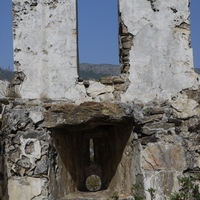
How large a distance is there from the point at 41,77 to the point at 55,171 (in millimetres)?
1189

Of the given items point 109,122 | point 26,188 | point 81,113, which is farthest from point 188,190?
point 26,188

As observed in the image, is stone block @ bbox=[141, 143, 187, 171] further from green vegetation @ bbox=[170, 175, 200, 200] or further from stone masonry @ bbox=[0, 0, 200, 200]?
green vegetation @ bbox=[170, 175, 200, 200]

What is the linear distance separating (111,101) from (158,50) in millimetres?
886

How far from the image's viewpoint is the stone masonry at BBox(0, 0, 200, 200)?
200 inches

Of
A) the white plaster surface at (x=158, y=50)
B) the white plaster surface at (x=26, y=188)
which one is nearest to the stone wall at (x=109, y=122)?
the white plaster surface at (x=26, y=188)

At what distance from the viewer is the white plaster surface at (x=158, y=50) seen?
5.39 meters

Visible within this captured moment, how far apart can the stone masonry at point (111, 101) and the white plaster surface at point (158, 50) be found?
0.01 metres

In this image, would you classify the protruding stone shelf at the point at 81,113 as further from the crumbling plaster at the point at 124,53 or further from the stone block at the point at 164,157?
the stone block at the point at 164,157

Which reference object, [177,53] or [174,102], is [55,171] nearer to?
[174,102]

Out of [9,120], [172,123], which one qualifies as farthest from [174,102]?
[9,120]

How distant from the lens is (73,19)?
545 centimetres

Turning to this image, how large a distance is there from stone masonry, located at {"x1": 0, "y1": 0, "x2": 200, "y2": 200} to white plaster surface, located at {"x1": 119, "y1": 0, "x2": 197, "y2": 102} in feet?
0.04

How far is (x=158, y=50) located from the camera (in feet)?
17.8

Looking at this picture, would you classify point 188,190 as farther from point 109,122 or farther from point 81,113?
point 81,113
